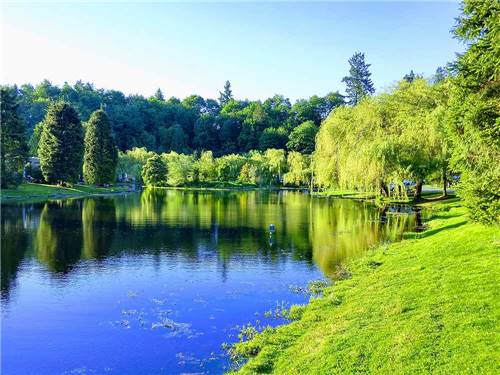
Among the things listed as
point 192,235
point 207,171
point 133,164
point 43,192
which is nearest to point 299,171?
point 207,171

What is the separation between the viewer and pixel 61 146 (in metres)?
79.4

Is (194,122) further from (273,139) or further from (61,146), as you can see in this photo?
(61,146)

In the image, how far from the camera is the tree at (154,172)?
11262cm

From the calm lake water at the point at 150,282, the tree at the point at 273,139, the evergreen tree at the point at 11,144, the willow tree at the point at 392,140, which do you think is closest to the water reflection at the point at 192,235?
the calm lake water at the point at 150,282

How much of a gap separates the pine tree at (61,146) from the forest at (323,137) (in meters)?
0.18

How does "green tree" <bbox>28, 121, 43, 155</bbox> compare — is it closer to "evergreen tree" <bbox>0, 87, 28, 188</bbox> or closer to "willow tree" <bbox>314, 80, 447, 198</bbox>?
"evergreen tree" <bbox>0, 87, 28, 188</bbox>

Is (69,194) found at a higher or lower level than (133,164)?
lower

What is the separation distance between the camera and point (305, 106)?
18000cm

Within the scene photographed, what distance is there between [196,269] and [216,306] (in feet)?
20.8

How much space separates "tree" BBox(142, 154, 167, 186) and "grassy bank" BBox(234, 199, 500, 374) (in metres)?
96.6

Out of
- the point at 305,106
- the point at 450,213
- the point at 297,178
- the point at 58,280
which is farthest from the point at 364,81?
the point at 58,280

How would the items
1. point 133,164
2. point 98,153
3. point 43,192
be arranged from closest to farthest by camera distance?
point 43,192
point 98,153
point 133,164

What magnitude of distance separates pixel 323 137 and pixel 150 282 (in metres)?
41.7

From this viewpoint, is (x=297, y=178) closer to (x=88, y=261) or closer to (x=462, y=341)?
(x=88, y=261)
